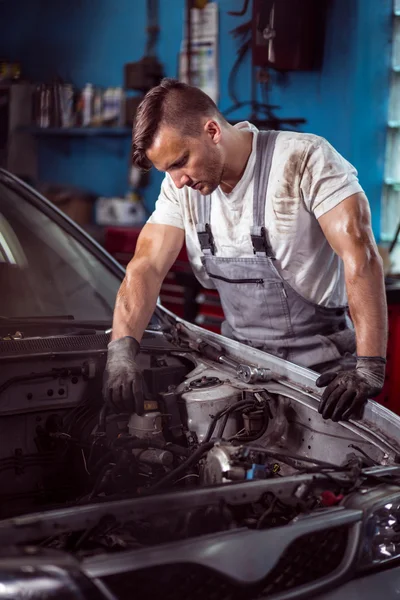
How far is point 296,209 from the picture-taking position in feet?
7.95

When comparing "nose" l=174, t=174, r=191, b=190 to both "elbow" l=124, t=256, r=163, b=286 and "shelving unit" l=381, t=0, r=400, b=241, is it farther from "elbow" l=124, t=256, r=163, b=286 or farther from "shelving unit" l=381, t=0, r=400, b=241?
"shelving unit" l=381, t=0, r=400, b=241

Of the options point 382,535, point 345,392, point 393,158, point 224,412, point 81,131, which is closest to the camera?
point 382,535

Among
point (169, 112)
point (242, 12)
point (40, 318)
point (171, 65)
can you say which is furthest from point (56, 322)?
point (171, 65)

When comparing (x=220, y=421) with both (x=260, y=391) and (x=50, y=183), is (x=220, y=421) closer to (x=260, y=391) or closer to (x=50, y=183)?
(x=260, y=391)

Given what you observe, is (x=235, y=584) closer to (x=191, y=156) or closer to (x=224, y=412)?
(x=224, y=412)

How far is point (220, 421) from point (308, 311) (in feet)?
1.90

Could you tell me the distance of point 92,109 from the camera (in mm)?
6832

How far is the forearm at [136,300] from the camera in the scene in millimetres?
2410

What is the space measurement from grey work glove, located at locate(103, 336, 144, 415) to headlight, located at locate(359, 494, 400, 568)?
72cm

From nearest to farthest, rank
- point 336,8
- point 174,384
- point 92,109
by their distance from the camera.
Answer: point 174,384 < point 336,8 < point 92,109

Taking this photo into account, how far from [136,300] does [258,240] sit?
1.35 feet

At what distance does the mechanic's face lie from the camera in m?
2.35

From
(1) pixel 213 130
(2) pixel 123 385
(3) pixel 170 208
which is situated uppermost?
(1) pixel 213 130

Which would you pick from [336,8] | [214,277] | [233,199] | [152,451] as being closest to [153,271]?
[214,277]
